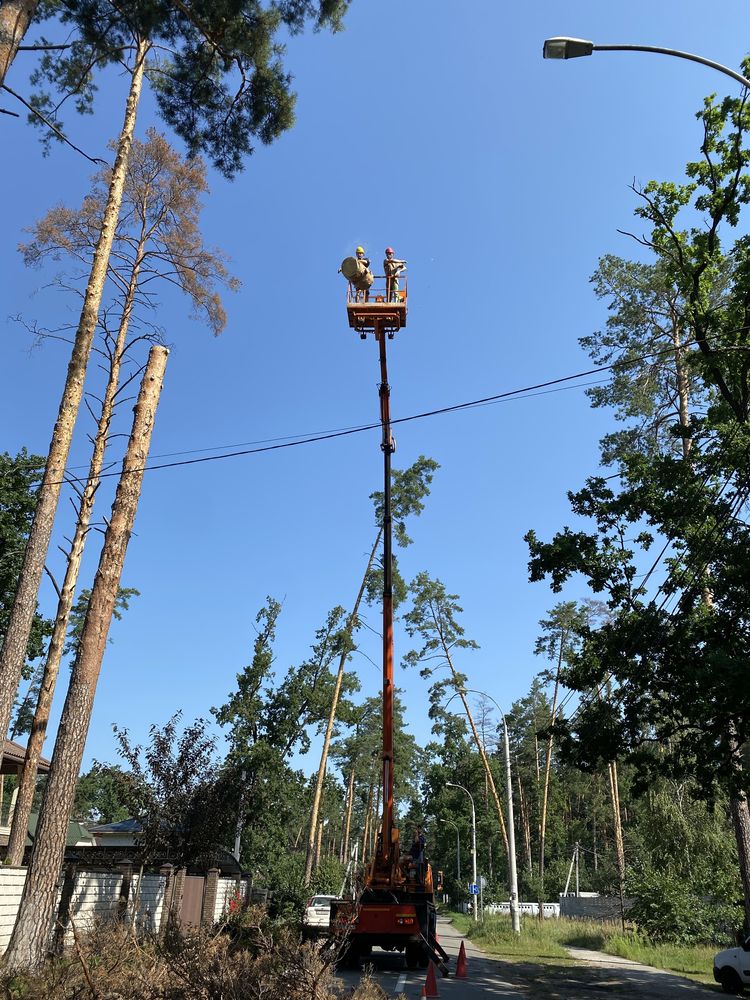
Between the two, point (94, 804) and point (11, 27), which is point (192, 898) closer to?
A: point (11, 27)

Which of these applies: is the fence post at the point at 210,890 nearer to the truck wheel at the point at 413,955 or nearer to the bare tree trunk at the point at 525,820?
the truck wheel at the point at 413,955

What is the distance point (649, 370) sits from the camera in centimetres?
2031

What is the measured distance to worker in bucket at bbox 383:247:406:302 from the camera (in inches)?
624

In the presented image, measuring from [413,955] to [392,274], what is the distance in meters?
14.3

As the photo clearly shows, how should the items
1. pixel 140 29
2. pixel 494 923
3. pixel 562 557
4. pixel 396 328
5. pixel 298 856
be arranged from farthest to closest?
pixel 298 856, pixel 494 923, pixel 396 328, pixel 562 557, pixel 140 29

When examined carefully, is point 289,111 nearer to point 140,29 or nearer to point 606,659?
point 140,29

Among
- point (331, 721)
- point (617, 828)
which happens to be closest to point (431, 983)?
point (331, 721)

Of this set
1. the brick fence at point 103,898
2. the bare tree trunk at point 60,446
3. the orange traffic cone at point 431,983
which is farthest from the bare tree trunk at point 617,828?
the bare tree trunk at point 60,446

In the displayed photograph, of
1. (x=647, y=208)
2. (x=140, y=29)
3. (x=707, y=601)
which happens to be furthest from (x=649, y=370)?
(x=140, y=29)

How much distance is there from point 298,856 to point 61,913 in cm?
3078

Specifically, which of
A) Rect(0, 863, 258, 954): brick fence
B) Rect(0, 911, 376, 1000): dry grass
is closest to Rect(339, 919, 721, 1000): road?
Rect(0, 863, 258, 954): brick fence

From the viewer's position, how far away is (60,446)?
11539 millimetres

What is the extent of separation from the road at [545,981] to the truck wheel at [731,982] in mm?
269

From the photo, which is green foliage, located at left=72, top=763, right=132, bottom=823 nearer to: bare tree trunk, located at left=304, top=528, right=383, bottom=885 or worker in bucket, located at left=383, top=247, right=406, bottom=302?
bare tree trunk, located at left=304, top=528, right=383, bottom=885
